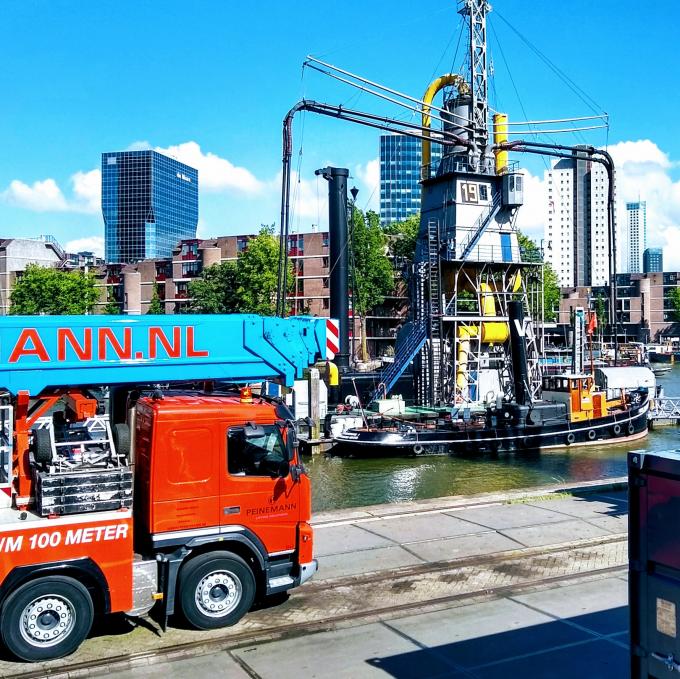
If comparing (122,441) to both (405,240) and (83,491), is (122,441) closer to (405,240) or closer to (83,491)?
(83,491)

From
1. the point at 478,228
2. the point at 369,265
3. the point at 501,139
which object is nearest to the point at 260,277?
the point at 369,265

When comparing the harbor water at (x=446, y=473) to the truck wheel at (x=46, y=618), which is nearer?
the truck wheel at (x=46, y=618)

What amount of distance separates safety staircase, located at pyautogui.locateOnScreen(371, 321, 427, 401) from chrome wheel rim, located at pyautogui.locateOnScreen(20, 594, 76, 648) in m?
36.3

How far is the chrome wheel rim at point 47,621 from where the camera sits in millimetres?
9055

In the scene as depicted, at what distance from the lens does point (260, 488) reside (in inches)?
415

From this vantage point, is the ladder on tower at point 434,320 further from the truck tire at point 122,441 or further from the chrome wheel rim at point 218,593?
the truck tire at point 122,441

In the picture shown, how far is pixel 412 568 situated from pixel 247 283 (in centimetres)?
7057

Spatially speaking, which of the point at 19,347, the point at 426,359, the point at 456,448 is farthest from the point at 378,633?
the point at 426,359

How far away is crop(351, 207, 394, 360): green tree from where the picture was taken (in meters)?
83.0

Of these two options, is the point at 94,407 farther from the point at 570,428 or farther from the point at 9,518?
the point at 570,428

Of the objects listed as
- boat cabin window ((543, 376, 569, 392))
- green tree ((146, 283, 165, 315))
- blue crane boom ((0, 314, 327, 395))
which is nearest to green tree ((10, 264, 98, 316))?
green tree ((146, 283, 165, 315))

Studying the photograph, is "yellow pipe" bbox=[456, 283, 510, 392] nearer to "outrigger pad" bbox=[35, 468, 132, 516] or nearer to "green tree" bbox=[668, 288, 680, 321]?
"outrigger pad" bbox=[35, 468, 132, 516]

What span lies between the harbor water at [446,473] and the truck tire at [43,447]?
1722cm

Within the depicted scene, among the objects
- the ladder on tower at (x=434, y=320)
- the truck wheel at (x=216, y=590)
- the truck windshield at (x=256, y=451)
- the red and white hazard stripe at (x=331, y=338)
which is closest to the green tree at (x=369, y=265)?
the ladder on tower at (x=434, y=320)
